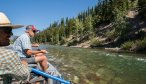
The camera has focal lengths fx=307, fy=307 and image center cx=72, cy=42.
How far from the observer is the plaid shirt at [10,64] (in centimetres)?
457

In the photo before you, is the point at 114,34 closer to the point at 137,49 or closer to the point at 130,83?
the point at 137,49

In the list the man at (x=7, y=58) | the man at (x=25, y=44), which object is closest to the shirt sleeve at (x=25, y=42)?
the man at (x=25, y=44)

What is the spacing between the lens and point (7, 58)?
15.0ft

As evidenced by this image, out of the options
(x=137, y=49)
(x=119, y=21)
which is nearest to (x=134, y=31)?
(x=119, y=21)

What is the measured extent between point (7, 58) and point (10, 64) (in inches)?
4.0

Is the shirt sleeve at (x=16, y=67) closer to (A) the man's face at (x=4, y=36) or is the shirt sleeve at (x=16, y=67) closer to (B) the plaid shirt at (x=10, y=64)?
(B) the plaid shirt at (x=10, y=64)

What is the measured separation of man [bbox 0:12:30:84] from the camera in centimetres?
458

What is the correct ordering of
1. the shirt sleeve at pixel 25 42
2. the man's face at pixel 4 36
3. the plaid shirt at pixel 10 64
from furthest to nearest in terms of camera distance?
the shirt sleeve at pixel 25 42 < the man's face at pixel 4 36 < the plaid shirt at pixel 10 64

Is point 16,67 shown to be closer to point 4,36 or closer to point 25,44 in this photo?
point 4,36

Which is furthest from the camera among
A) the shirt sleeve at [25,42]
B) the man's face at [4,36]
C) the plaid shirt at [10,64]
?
the shirt sleeve at [25,42]

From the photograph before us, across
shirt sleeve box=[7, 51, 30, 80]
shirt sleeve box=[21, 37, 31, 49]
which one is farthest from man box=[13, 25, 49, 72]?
shirt sleeve box=[7, 51, 30, 80]

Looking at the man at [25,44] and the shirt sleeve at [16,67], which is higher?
the man at [25,44]

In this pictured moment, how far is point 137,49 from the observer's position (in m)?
71.2

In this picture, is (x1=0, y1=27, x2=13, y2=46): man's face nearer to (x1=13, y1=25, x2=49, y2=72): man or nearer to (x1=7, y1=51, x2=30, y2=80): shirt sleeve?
(x1=7, y1=51, x2=30, y2=80): shirt sleeve
